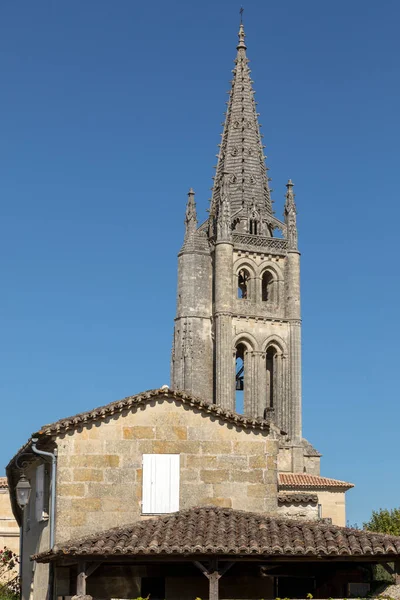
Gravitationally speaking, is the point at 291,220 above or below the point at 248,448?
Answer: above

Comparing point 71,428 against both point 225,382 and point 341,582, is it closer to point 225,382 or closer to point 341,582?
point 341,582

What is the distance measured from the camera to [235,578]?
22.8m

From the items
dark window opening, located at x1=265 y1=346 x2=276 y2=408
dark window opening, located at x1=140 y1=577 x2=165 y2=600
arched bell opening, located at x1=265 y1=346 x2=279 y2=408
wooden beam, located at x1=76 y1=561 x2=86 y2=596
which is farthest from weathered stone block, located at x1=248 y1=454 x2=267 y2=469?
dark window opening, located at x1=265 y1=346 x2=276 y2=408

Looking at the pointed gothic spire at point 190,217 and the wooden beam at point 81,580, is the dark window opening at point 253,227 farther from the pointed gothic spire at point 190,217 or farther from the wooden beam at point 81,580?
the wooden beam at point 81,580

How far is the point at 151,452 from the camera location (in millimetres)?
23859

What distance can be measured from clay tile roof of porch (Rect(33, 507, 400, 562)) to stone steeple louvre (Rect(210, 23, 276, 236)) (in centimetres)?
5455

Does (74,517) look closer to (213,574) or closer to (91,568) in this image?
(91,568)

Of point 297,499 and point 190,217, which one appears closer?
point 297,499

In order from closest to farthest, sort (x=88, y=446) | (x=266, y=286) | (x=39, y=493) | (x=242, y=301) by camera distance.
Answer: (x=88, y=446)
(x=39, y=493)
(x=242, y=301)
(x=266, y=286)

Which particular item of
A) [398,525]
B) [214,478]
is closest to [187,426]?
[214,478]

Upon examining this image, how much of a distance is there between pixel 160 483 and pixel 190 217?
52960 mm

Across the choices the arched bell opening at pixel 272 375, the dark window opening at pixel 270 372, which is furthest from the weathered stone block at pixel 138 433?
the dark window opening at pixel 270 372

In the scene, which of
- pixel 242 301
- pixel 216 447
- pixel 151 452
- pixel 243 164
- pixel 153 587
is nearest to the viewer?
pixel 153 587

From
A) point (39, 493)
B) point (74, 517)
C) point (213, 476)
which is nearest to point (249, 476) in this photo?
point (213, 476)
